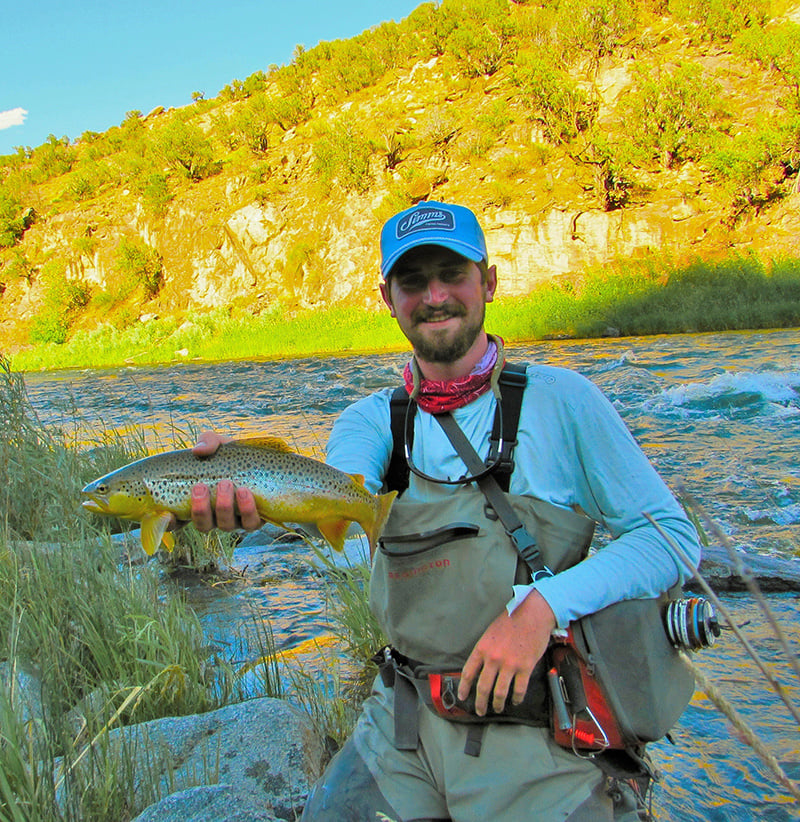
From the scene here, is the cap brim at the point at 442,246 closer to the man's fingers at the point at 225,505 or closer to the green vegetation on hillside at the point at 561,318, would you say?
the man's fingers at the point at 225,505

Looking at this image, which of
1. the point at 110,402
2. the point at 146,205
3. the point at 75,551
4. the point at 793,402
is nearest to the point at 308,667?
the point at 75,551

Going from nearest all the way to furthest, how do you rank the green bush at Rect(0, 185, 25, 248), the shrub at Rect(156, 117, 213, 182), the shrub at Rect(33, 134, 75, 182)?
the shrub at Rect(156, 117, 213, 182), the green bush at Rect(0, 185, 25, 248), the shrub at Rect(33, 134, 75, 182)

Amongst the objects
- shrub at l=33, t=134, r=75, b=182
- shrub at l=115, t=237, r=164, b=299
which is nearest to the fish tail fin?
shrub at l=115, t=237, r=164, b=299

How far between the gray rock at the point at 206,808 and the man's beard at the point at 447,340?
1.55 meters

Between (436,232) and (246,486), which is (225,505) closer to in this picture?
(246,486)

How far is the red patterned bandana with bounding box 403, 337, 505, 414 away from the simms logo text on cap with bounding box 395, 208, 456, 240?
0.48m

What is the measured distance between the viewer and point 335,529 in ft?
7.51

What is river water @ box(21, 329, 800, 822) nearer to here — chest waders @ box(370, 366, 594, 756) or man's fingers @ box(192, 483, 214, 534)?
chest waders @ box(370, 366, 594, 756)

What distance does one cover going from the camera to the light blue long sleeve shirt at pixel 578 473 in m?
1.98

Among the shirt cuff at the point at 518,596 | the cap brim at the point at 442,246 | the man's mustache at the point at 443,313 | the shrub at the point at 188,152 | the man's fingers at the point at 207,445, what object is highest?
the shrub at the point at 188,152

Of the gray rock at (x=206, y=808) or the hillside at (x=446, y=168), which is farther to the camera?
the hillside at (x=446, y=168)

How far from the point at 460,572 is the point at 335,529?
0.46 metres

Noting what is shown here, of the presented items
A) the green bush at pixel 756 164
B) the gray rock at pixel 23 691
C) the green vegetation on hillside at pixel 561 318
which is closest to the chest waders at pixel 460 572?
the gray rock at pixel 23 691

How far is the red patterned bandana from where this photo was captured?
7.93 feet
